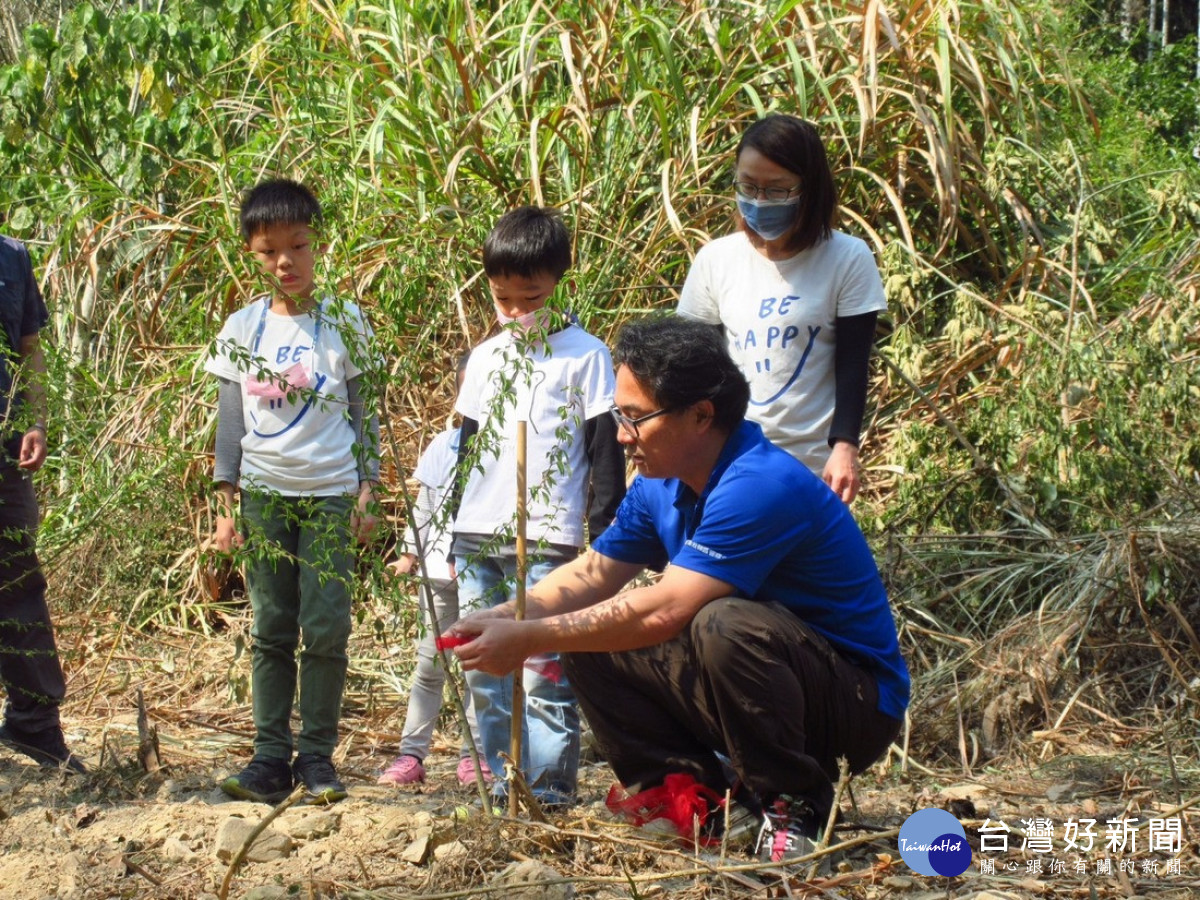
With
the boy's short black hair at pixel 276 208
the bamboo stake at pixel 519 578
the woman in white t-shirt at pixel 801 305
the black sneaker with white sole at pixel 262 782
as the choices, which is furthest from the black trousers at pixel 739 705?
the boy's short black hair at pixel 276 208

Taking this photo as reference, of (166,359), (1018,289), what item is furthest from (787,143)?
(166,359)

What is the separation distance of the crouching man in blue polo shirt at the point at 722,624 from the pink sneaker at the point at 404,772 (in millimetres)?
763

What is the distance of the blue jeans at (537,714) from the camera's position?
318cm

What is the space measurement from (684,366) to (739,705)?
0.65 metres

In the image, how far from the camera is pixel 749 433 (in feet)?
9.34

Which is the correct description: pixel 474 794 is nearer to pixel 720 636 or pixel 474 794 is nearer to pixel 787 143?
pixel 720 636

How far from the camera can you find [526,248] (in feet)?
10.8

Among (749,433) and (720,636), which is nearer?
(720,636)

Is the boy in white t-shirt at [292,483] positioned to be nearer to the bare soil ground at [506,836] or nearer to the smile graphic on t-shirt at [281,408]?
the smile graphic on t-shirt at [281,408]

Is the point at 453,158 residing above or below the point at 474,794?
above

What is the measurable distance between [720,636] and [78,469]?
3445mm

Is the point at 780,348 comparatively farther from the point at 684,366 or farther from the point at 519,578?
the point at 519,578
